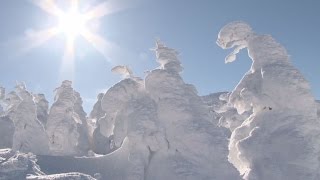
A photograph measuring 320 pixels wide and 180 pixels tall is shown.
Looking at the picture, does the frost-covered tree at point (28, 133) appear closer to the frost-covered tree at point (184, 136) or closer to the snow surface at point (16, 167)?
the snow surface at point (16, 167)

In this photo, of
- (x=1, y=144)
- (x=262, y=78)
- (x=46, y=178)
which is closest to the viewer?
(x=46, y=178)

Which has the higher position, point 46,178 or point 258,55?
point 258,55

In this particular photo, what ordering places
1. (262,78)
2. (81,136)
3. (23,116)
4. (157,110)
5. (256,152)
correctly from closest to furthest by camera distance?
(256,152) < (262,78) < (157,110) < (23,116) < (81,136)

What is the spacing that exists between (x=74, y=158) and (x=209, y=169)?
37.4 ft

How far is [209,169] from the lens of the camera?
3581 centimetres

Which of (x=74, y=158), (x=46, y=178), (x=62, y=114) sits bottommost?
(x=46, y=178)

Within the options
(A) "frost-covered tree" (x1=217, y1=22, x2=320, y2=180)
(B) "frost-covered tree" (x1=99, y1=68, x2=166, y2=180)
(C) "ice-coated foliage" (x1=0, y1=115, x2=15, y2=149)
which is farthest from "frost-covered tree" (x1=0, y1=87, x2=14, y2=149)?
(A) "frost-covered tree" (x1=217, y1=22, x2=320, y2=180)

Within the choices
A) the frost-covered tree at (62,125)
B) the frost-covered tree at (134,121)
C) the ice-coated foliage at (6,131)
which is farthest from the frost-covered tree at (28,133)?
the frost-covered tree at (134,121)

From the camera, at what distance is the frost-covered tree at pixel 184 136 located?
117ft

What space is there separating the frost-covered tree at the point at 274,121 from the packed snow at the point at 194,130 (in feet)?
0.21

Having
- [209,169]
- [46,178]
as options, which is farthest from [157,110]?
[46,178]

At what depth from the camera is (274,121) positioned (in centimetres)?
3281

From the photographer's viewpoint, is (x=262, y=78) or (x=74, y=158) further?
(x=74, y=158)

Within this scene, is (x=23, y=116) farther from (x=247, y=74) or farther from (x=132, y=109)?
(x=247, y=74)
